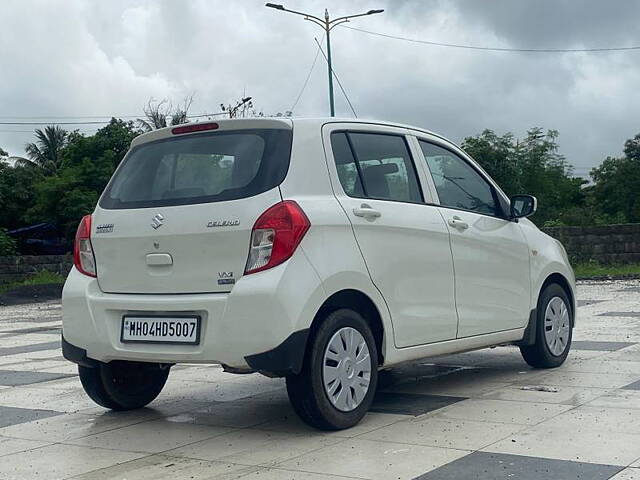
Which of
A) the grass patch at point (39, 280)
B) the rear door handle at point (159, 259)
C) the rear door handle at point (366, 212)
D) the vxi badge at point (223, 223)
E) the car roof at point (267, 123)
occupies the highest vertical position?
the car roof at point (267, 123)

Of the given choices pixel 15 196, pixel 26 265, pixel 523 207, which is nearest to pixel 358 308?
pixel 523 207

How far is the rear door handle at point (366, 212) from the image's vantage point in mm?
5723

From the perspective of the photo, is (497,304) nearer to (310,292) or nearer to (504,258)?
(504,258)

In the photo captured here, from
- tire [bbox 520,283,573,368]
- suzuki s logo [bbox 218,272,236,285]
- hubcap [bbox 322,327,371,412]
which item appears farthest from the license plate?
tire [bbox 520,283,573,368]

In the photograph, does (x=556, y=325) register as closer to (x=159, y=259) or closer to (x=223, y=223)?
(x=223, y=223)

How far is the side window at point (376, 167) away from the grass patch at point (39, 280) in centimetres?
1936

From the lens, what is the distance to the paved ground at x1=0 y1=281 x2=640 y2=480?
4.71 meters

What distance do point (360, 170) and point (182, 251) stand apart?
1.25 m

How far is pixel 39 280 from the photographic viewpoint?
2498 centimetres

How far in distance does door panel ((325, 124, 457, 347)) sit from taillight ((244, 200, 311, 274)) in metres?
0.48

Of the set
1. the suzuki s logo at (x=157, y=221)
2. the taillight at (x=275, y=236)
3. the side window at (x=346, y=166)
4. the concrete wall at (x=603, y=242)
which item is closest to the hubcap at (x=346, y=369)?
the taillight at (x=275, y=236)

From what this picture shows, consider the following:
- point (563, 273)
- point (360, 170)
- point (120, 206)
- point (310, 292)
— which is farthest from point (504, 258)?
point (120, 206)

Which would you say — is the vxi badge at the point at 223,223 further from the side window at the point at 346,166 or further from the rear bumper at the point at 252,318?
the side window at the point at 346,166

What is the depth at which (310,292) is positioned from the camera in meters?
5.26
